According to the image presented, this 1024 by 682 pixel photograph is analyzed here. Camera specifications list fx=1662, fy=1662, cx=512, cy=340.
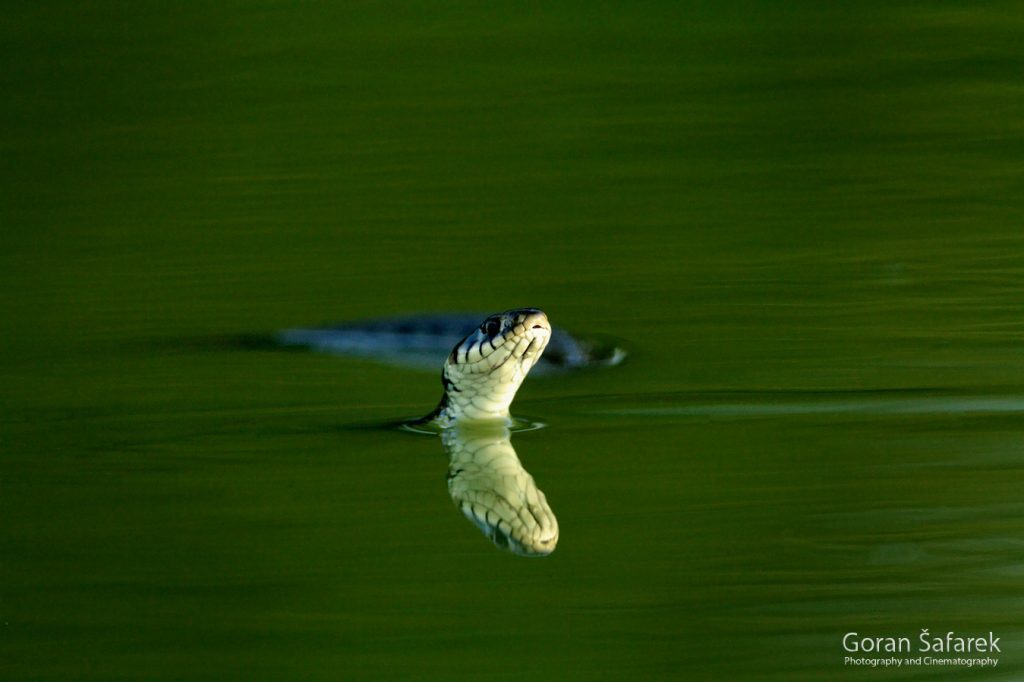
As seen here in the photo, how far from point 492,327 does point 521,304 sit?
4.44 feet

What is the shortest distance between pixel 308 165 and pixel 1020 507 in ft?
14.3

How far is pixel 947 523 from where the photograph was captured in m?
2.99

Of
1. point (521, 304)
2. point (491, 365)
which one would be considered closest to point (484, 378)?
point (491, 365)

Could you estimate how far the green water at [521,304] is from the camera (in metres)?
2.68

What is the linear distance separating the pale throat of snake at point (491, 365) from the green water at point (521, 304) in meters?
0.13

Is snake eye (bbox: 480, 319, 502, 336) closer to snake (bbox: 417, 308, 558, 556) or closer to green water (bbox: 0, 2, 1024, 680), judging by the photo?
snake (bbox: 417, 308, 558, 556)

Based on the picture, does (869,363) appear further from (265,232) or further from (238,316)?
(265,232)

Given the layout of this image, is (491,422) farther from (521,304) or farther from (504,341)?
(521,304)

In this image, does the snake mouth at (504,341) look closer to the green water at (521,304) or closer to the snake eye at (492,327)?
the snake eye at (492,327)

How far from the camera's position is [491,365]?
12.3ft

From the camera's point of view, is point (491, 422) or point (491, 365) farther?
point (491, 422)

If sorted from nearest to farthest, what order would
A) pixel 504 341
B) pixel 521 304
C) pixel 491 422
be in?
pixel 504 341, pixel 491 422, pixel 521 304


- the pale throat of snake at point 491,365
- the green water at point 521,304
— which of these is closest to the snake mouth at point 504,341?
the pale throat of snake at point 491,365

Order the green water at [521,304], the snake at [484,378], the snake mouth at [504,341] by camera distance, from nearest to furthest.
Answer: the green water at [521,304]
the snake at [484,378]
the snake mouth at [504,341]
